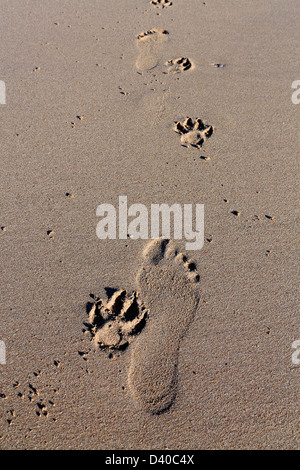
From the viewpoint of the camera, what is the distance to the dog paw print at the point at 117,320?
84.8 inches

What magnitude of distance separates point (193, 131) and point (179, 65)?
0.84 meters

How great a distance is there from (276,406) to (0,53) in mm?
3792

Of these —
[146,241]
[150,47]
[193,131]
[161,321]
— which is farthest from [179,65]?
[161,321]

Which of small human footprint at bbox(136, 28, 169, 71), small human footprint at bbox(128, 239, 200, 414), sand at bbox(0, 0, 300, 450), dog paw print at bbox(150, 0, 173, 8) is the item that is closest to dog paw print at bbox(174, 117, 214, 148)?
sand at bbox(0, 0, 300, 450)

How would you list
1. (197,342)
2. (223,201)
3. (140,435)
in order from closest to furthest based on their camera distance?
(140,435)
(197,342)
(223,201)

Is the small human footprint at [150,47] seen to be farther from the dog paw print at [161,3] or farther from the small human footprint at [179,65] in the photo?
the dog paw print at [161,3]

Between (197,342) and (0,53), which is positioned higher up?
(0,53)

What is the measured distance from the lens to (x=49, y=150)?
9.13ft

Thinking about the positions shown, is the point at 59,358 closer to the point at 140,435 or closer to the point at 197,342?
the point at 140,435

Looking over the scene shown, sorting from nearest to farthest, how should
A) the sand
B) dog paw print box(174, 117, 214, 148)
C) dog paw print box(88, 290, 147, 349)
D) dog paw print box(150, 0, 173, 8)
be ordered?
the sand → dog paw print box(88, 290, 147, 349) → dog paw print box(174, 117, 214, 148) → dog paw print box(150, 0, 173, 8)

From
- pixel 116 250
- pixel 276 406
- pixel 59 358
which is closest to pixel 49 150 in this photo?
pixel 116 250

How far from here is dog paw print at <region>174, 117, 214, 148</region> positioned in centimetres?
282

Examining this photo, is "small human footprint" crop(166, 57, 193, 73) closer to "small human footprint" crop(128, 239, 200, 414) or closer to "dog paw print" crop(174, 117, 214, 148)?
"dog paw print" crop(174, 117, 214, 148)

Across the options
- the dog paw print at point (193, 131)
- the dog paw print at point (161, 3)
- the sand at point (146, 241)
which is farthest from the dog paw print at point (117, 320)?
the dog paw print at point (161, 3)
